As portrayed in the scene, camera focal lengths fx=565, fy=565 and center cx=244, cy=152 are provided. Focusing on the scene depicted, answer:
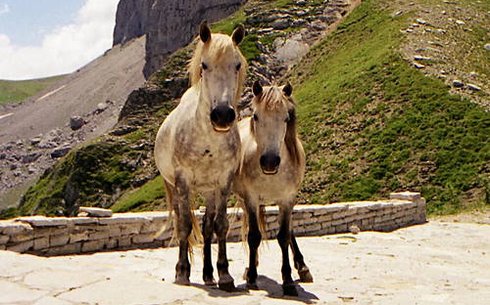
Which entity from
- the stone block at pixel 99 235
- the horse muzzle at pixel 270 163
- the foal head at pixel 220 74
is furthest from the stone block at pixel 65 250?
the horse muzzle at pixel 270 163

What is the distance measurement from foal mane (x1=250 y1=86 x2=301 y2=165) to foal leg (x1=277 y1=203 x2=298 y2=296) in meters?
0.80

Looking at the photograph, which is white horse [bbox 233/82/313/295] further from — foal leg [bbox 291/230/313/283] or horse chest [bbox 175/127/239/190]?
horse chest [bbox 175/127/239/190]

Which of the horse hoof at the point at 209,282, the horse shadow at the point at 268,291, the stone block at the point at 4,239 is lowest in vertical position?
the horse shadow at the point at 268,291

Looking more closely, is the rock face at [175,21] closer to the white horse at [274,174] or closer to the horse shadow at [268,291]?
the white horse at [274,174]

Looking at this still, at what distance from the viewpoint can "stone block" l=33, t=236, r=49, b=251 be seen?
1069 cm

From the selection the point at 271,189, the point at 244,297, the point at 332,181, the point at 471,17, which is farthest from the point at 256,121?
the point at 471,17

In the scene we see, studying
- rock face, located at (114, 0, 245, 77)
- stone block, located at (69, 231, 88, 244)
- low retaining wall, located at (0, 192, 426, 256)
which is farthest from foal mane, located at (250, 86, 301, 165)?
rock face, located at (114, 0, 245, 77)

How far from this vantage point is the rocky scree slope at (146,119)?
53.4 m

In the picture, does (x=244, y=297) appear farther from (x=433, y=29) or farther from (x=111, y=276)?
(x=433, y=29)

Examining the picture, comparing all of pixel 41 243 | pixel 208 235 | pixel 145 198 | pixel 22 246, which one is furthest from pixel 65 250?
pixel 145 198

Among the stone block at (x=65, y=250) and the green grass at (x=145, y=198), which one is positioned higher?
the green grass at (x=145, y=198)

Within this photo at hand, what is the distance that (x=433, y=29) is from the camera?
44.1 meters

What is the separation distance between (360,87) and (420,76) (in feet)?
13.5

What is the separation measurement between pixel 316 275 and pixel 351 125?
25.1 m
